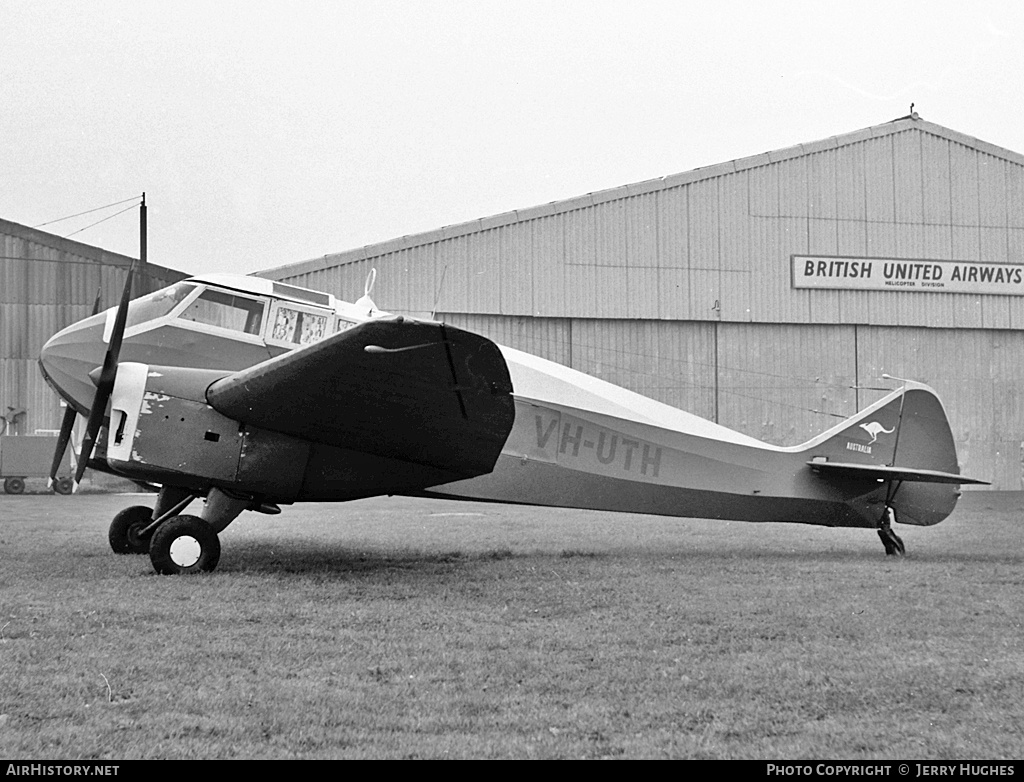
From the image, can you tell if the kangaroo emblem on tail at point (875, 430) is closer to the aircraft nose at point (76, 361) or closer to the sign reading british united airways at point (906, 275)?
the aircraft nose at point (76, 361)

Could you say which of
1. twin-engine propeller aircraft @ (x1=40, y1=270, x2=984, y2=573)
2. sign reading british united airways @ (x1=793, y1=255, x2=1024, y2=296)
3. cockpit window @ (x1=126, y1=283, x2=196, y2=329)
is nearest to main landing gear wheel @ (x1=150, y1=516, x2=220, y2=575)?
twin-engine propeller aircraft @ (x1=40, y1=270, x2=984, y2=573)

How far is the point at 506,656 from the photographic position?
6133mm

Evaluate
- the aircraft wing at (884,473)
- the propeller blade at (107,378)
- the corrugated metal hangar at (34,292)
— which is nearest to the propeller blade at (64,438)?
the propeller blade at (107,378)

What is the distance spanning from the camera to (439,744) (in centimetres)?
443

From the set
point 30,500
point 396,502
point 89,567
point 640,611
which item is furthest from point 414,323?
point 30,500

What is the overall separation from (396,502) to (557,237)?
284 inches

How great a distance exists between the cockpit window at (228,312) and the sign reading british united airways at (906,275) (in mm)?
18142

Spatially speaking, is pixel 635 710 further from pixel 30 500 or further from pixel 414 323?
pixel 30 500

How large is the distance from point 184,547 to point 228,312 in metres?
2.60

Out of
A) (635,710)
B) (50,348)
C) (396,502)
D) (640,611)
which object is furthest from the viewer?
(396,502)

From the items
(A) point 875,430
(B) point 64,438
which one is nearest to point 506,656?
(B) point 64,438

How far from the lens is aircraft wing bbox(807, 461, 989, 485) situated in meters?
11.7

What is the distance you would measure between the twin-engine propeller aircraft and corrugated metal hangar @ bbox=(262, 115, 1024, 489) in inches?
473

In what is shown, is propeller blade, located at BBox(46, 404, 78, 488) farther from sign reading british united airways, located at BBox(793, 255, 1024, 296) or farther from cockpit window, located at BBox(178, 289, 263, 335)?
sign reading british united airways, located at BBox(793, 255, 1024, 296)
